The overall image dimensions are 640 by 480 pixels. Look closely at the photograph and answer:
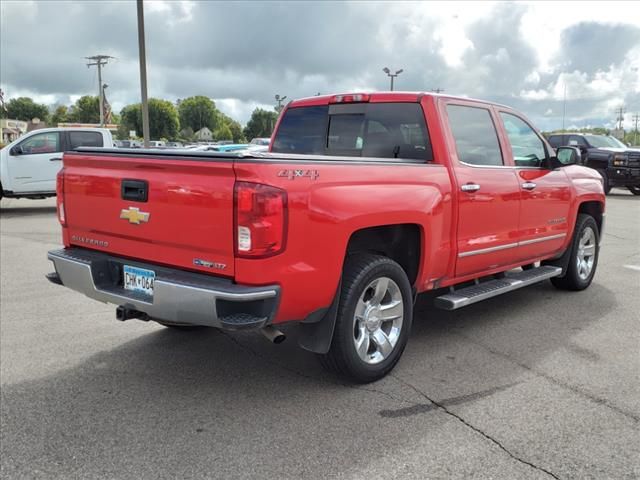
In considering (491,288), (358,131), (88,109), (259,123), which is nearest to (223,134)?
(259,123)

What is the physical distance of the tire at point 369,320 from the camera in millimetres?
3650

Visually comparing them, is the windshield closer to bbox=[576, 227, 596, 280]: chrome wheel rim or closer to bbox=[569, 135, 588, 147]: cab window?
bbox=[569, 135, 588, 147]: cab window

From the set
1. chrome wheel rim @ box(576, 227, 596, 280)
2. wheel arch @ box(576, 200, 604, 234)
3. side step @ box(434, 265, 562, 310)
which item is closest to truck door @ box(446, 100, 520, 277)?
side step @ box(434, 265, 562, 310)

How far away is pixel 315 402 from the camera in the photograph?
11.9 feet

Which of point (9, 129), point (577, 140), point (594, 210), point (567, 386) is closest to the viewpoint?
point (567, 386)

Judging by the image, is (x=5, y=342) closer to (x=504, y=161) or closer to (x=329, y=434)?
(x=329, y=434)

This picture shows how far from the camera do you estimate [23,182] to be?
13977 mm

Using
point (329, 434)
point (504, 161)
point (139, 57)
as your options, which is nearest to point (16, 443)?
point (329, 434)

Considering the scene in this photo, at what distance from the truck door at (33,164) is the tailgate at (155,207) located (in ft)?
35.9

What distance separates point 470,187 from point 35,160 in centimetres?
1234

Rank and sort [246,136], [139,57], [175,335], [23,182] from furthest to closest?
[246,136], [139,57], [23,182], [175,335]

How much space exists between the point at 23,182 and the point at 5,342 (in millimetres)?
10414

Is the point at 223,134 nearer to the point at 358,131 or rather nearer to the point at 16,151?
the point at 16,151

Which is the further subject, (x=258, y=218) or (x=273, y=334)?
(x=273, y=334)
